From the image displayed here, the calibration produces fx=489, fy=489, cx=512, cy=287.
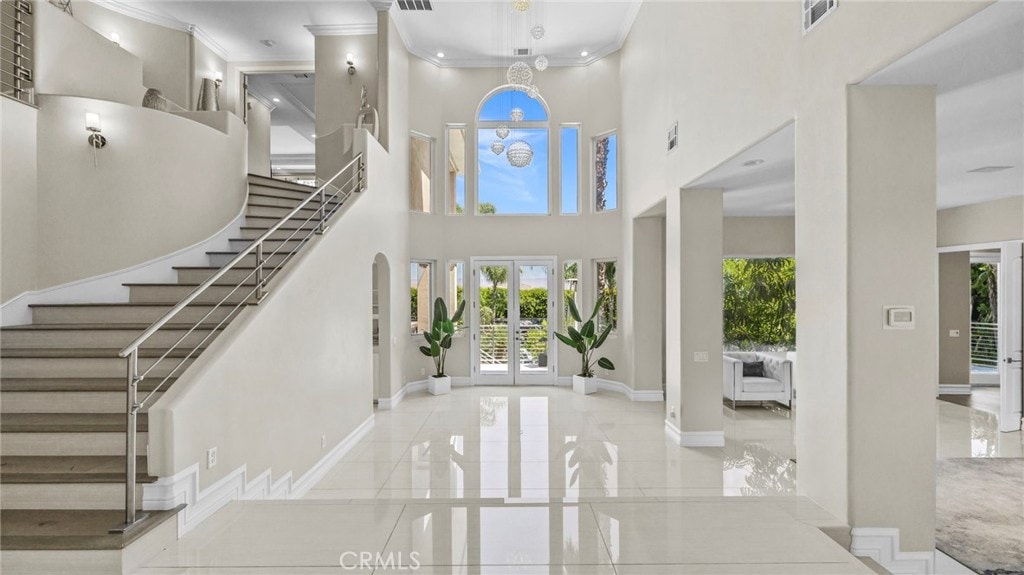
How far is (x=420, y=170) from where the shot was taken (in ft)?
30.5

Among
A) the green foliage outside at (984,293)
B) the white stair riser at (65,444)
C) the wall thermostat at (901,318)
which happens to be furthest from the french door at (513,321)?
the green foliage outside at (984,293)

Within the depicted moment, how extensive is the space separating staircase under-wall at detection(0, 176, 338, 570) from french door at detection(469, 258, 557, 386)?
4.92 metres

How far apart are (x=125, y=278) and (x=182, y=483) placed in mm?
3247

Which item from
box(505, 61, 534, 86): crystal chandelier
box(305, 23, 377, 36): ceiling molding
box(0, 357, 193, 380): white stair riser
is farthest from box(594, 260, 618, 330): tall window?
box(0, 357, 193, 380): white stair riser

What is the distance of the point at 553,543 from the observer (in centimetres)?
281

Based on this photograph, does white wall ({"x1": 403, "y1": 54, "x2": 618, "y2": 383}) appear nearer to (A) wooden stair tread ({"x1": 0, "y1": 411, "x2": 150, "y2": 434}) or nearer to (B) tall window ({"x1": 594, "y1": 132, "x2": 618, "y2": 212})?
(B) tall window ({"x1": 594, "y1": 132, "x2": 618, "y2": 212})

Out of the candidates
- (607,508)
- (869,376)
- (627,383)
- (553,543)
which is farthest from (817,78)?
(627,383)

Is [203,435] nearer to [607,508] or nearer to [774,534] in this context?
[607,508]

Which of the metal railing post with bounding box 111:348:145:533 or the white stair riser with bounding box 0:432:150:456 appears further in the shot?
the white stair riser with bounding box 0:432:150:456

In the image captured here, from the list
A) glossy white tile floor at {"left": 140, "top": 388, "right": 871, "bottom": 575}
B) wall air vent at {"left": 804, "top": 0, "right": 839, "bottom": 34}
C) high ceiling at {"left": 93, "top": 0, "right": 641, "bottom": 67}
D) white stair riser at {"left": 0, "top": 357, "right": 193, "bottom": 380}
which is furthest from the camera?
high ceiling at {"left": 93, "top": 0, "right": 641, "bottom": 67}

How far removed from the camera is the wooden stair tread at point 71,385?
346 cm

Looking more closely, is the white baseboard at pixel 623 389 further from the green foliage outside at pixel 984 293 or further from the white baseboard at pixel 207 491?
the green foliage outside at pixel 984 293

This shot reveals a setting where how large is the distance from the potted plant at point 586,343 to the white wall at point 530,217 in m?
0.58

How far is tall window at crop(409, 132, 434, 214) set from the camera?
9.09 meters
